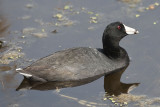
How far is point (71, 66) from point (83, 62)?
254 mm

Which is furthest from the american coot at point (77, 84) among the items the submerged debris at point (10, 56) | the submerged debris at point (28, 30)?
the submerged debris at point (28, 30)

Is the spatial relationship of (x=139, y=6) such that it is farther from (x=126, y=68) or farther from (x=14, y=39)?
(x=14, y=39)

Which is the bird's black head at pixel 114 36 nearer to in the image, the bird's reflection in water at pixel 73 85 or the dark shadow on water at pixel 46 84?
the bird's reflection in water at pixel 73 85

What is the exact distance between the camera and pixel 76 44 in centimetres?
883

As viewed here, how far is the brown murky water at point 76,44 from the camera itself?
7.35m

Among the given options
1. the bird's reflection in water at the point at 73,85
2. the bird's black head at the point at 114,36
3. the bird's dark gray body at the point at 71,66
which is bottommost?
the bird's reflection in water at the point at 73,85

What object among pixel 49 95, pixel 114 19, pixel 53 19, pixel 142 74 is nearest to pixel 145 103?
pixel 142 74

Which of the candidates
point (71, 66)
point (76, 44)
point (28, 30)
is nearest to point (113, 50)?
point (76, 44)

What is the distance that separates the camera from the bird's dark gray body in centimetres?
764

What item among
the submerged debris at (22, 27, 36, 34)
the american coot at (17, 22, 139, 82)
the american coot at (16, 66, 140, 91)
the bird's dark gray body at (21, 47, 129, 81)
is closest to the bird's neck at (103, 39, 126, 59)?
the american coot at (17, 22, 139, 82)

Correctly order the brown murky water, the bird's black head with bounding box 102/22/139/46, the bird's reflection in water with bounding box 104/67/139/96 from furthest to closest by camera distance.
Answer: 1. the bird's black head with bounding box 102/22/139/46
2. the bird's reflection in water with bounding box 104/67/139/96
3. the brown murky water

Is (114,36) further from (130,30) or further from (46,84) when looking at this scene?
(46,84)

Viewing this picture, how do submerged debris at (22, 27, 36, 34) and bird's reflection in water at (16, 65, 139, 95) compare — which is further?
submerged debris at (22, 27, 36, 34)

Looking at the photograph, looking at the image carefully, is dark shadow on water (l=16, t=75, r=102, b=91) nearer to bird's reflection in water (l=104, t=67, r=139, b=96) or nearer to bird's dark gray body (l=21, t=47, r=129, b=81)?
bird's dark gray body (l=21, t=47, r=129, b=81)
